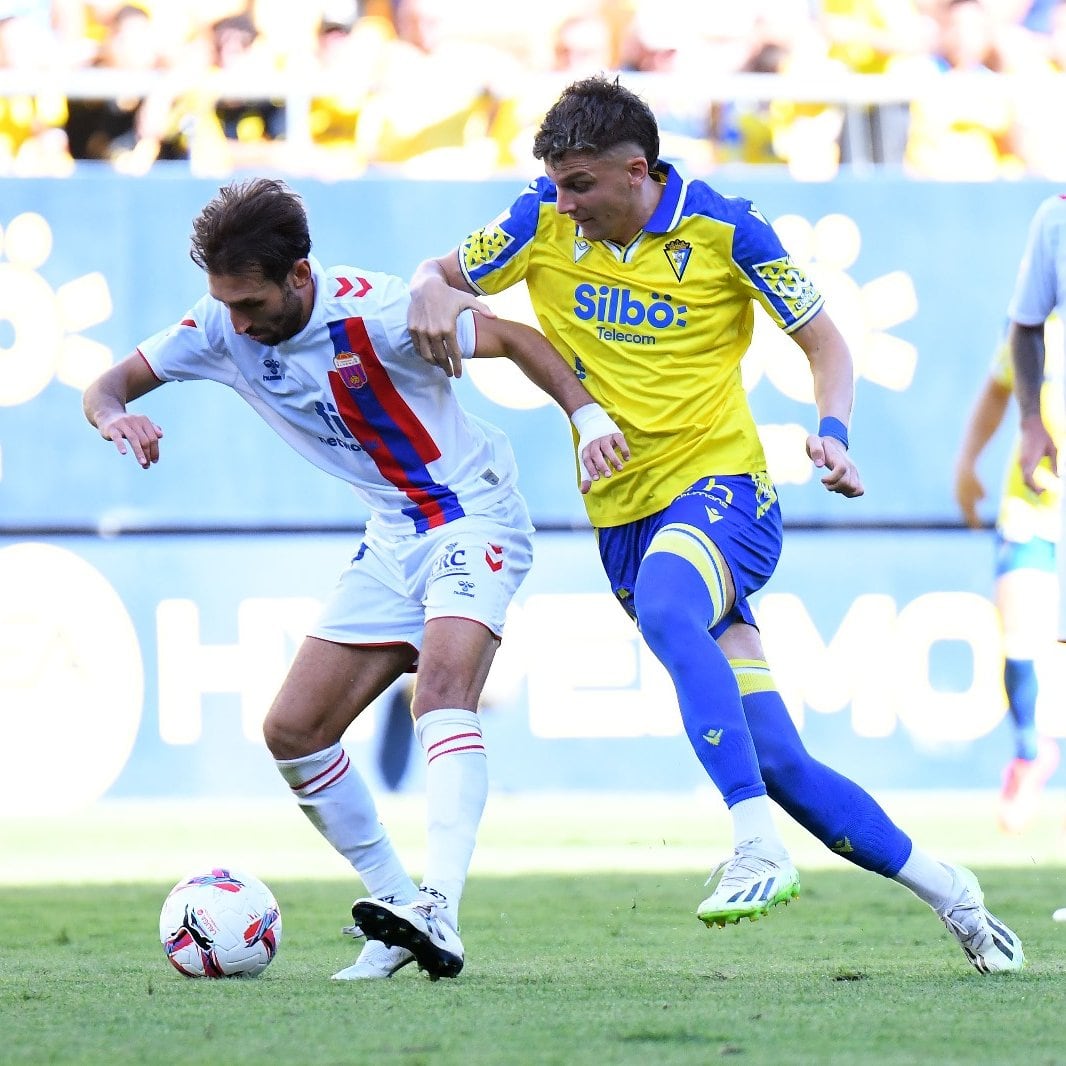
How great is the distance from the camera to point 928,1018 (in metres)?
3.85

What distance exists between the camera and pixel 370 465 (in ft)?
16.8

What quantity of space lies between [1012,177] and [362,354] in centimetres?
775

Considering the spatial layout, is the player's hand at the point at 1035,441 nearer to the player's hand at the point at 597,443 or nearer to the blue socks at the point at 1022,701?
the player's hand at the point at 597,443

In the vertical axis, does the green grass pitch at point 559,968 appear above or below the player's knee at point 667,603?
below

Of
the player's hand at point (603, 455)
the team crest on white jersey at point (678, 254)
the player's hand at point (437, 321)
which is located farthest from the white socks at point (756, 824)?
the team crest on white jersey at point (678, 254)

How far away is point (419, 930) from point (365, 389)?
1492 millimetres

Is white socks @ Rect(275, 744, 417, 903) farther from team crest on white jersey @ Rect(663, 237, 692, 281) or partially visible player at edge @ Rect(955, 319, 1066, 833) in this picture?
partially visible player at edge @ Rect(955, 319, 1066, 833)

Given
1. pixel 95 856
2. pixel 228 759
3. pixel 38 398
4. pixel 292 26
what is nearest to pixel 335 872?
pixel 95 856

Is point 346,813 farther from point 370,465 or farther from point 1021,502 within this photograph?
point 1021,502

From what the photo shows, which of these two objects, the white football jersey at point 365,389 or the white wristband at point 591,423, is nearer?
the white wristband at point 591,423

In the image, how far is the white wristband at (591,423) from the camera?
4.70 m

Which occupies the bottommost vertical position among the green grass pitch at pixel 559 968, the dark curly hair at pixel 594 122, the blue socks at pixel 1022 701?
the blue socks at pixel 1022 701

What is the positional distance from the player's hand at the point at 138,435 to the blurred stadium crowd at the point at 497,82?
667 centimetres

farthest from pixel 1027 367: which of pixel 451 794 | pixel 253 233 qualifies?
pixel 253 233
